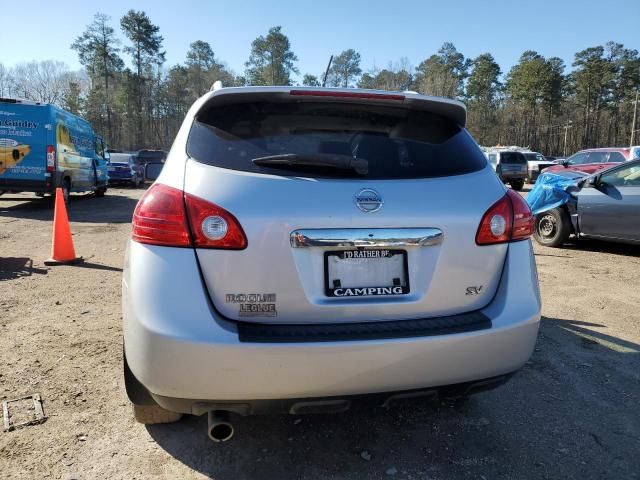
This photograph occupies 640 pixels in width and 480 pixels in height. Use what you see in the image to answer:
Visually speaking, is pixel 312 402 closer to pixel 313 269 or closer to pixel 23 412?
pixel 313 269

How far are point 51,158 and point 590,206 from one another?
11.9 m

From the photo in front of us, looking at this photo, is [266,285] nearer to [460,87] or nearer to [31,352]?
[31,352]

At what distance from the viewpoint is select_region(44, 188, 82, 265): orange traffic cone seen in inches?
250

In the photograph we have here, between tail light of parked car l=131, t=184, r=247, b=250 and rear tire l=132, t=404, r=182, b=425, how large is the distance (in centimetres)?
99

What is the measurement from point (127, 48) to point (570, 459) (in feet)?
217

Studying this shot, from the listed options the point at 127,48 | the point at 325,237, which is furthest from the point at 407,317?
the point at 127,48

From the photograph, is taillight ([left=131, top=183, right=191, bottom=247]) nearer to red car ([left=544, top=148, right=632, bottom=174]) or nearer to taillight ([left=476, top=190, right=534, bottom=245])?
taillight ([left=476, top=190, right=534, bottom=245])

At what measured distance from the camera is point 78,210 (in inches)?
521

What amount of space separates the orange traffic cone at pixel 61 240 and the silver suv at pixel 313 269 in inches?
192

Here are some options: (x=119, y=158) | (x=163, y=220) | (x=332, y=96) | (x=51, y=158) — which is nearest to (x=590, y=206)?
(x=332, y=96)

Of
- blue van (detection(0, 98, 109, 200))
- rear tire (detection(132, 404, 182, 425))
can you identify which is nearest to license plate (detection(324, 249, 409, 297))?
rear tire (detection(132, 404, 182, 425))

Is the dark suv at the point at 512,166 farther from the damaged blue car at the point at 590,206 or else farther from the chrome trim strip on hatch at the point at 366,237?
the chrome trim strip on hatch at the point at 366,237

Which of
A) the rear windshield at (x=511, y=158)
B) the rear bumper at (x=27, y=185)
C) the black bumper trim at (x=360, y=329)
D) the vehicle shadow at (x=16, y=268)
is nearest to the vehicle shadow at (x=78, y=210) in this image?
the rear bumper at (x=27, y=185)

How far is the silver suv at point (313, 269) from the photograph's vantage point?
1.85 meters
